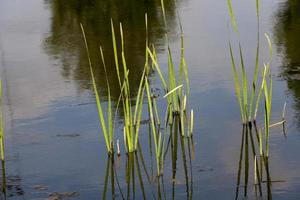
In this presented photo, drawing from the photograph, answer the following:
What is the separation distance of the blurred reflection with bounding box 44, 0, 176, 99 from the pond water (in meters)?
0.02

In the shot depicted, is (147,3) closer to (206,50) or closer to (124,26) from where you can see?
(124,26)

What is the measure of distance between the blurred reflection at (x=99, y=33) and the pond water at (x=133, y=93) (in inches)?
1.0

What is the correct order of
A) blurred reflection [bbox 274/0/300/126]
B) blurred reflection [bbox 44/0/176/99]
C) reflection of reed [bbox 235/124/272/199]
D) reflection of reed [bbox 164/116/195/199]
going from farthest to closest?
blurred reflection [bbox 44/0/176/99], blurred reflection [bbox 274/0/300/126], reflection of reed [bbox 164/116/195/199], reflection of reed [bbox 235/124/272/199]

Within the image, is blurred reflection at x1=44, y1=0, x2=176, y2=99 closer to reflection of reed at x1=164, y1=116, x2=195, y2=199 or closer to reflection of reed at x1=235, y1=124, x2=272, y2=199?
reflection of reed at x1=164, y1=116, x2=195, y2=199

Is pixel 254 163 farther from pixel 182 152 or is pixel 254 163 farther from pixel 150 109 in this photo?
pixel 150 109

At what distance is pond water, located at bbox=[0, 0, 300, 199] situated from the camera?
4.94 meters

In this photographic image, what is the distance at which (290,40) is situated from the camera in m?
9.71

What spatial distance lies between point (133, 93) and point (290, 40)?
335 cm

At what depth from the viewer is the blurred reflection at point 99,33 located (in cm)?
847

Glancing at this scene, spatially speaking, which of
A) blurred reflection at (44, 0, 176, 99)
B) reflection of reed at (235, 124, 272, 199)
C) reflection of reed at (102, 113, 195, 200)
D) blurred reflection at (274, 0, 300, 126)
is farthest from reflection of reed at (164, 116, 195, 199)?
blurred reflection at (44, 0, 176, 99)

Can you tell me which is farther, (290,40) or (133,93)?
(290,40)

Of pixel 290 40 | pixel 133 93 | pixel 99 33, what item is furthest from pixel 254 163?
pixel 99 33

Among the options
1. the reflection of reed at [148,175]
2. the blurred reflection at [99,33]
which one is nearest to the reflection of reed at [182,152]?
the reflection of reed at [148,175]

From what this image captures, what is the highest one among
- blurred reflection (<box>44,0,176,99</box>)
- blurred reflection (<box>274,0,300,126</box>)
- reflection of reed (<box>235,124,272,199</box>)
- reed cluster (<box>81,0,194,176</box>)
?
→ reed cluster (<box>81,0,194,176</box>)
